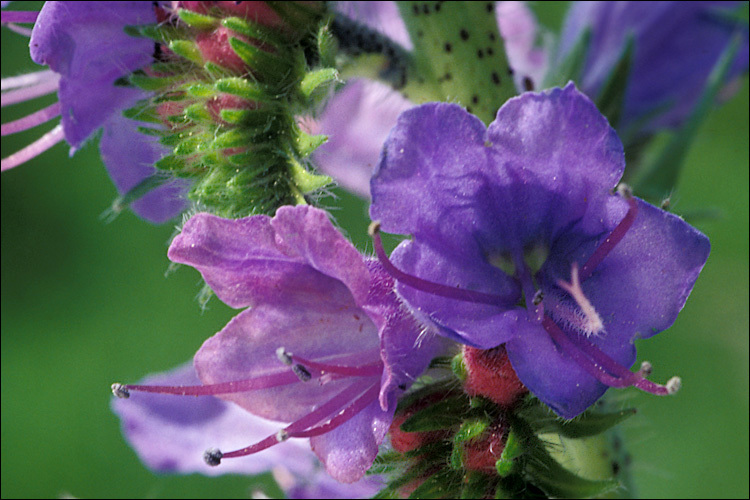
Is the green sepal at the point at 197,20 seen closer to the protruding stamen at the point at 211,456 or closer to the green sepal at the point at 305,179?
the green sepal at the point at 305,179

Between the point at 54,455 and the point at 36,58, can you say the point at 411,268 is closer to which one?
the point at 36,58

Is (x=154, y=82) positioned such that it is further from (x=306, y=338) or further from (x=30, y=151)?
(x=306, y=338)

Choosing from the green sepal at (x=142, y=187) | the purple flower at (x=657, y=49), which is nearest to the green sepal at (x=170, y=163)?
the green sepal at (x=142, y=187)

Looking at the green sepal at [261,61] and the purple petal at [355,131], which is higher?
the green sepal at [261,61]

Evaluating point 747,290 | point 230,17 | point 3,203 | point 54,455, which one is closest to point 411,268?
point 230,17

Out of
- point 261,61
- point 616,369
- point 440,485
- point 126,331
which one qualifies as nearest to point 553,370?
point 616,369

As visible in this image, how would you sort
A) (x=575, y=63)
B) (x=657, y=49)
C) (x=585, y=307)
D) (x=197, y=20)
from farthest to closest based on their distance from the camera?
(x=657, y=49) → (x=575, y=63) → (x=197, y=20) → (x=585, y=307)
